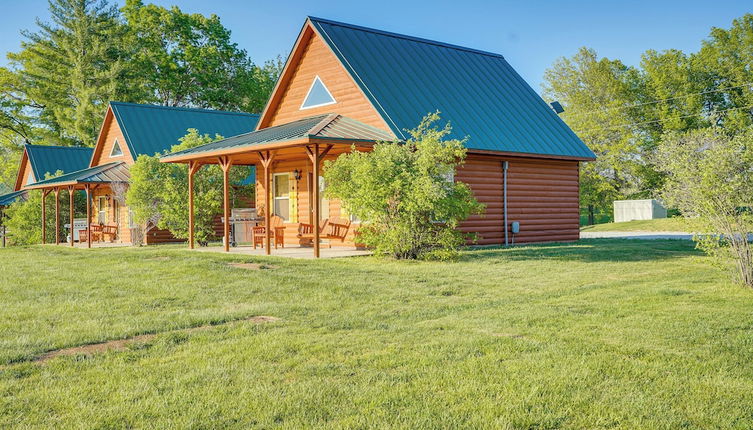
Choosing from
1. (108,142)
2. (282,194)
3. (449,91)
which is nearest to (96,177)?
(108,142)

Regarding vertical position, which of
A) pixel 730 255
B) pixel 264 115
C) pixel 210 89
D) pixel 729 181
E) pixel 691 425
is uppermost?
pixel 210 89

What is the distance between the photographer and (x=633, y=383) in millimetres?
4406

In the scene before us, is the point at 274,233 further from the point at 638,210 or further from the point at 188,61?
the point at 188,61

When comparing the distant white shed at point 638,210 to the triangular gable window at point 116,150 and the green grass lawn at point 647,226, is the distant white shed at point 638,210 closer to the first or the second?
the green grass lawn at point 647,226

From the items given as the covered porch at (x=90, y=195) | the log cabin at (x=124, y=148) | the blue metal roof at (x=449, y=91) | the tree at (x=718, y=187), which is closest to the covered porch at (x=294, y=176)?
the blue metal roof at (x=449, y=91)

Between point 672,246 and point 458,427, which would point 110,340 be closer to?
point 458,427

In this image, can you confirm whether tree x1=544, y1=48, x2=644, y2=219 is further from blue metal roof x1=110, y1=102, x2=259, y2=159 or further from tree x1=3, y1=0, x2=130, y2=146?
tree x1=3, y1=0, x2=130, y2=146

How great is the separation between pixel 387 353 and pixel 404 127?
34.7 feet

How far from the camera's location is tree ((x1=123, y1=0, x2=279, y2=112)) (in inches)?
1650

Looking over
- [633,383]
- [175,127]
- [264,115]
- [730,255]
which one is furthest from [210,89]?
[633,383]

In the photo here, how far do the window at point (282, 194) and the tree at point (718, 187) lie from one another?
471 inches

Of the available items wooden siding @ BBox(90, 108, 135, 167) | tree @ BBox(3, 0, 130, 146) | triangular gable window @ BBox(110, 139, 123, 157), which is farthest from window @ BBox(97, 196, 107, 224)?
tree @ BBox(3, 0, 130, 146)

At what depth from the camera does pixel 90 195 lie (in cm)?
2298

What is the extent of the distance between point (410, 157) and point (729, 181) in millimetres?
5952
